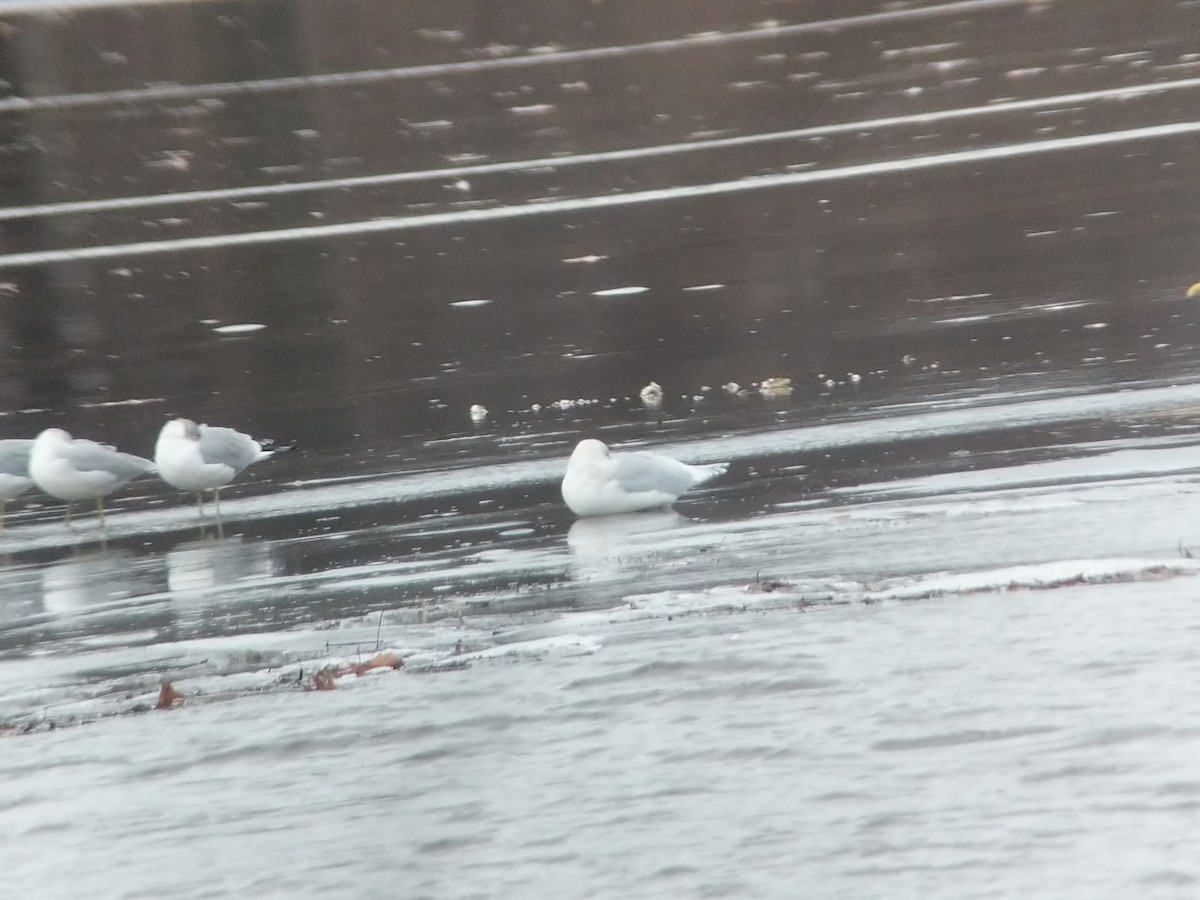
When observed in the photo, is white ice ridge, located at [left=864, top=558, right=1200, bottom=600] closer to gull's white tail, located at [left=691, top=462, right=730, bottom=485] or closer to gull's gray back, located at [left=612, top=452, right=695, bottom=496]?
gull's gray back, located at [left=612, top=452, right=695, bottom=496]

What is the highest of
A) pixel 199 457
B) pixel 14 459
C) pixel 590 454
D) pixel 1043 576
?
pixel 14 459

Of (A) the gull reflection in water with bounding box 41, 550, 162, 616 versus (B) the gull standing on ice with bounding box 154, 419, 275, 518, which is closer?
(A) the gull reflection in water with bounding box 41, 550, 162, 616

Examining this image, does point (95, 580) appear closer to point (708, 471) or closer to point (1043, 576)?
point (708, 471)

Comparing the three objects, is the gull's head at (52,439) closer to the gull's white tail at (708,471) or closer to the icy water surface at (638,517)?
the icy water surface at (638,517)

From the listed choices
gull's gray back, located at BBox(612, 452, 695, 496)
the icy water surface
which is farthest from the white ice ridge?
gull's gray back, located at BBox(612, 452, 695, 496)

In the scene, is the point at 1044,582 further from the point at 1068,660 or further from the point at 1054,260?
the point at 1054,260

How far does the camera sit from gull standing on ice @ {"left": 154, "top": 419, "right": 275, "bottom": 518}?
33.5ft

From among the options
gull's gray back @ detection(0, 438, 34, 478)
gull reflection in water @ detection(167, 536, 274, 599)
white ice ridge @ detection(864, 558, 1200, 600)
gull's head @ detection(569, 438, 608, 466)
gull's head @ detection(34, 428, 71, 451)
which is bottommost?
white ice ridge @ detection(864, 558, 1200, 600)

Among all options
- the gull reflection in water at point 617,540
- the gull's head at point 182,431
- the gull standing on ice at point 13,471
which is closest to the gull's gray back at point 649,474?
the gull reflection in water at point 617,540

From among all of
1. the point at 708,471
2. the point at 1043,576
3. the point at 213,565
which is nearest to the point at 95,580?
the point at 213,565

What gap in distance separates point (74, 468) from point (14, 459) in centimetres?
58

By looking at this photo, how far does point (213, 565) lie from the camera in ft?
29.3

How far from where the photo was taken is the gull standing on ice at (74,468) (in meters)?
10.3

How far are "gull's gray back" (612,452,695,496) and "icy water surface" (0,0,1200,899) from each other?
18cm
